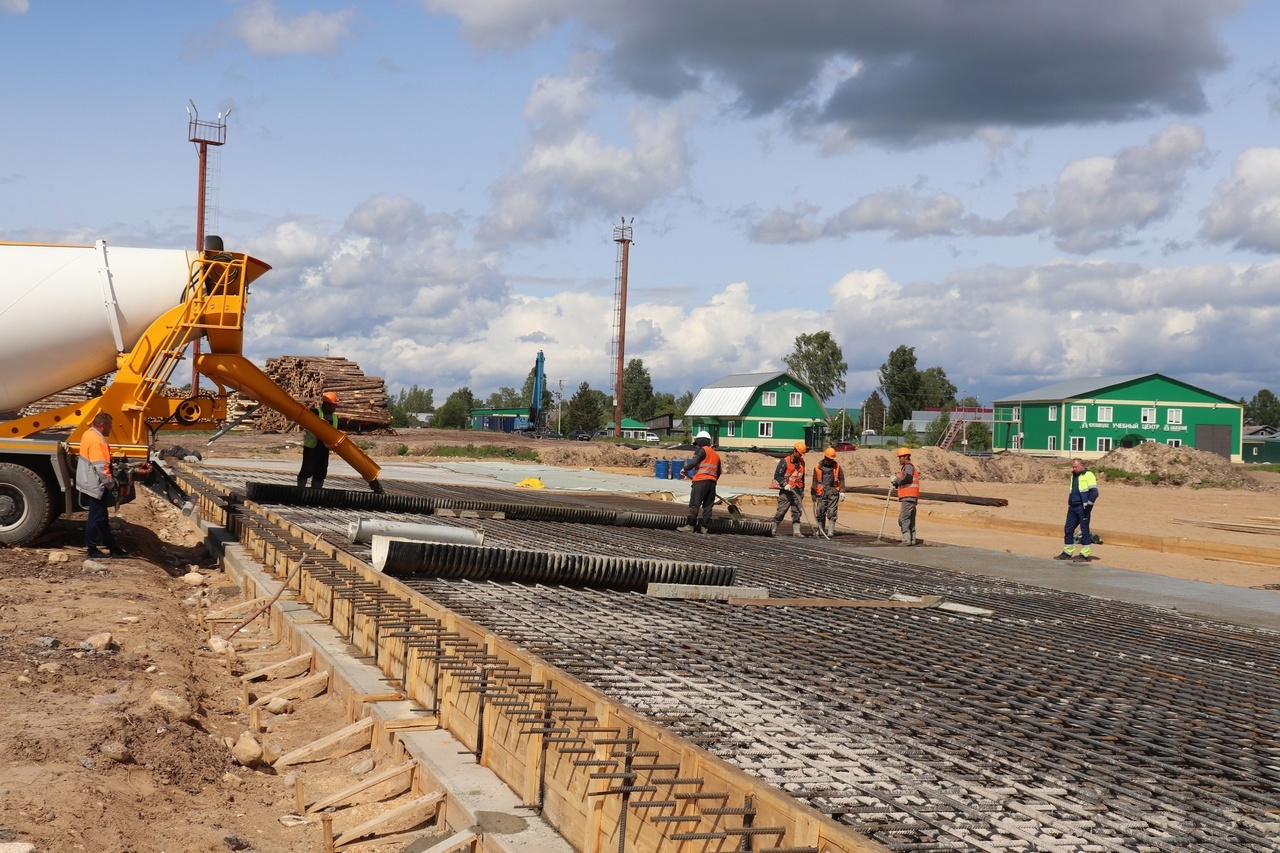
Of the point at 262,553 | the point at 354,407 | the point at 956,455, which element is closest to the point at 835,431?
the point at 956,455

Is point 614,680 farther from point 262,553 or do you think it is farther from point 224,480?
point 224,480

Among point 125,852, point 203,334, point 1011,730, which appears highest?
point 203,334

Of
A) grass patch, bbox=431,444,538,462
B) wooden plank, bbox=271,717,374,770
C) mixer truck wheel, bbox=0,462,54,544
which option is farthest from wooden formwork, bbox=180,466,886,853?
grass patch, bbox=431,444,538,462

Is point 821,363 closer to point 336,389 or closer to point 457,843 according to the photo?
point 336,389

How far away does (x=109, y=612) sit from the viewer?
732 centimetres

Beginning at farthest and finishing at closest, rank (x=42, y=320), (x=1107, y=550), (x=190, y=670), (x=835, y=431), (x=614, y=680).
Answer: (x=835, y=431) → (x=1107, y=550) → (x=42, y=320) → (x=190, y=670) → (x=614, y=680)

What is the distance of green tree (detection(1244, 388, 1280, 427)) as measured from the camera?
124 metres

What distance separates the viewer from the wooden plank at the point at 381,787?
423 centimetres

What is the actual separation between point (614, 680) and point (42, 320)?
7.42 metres

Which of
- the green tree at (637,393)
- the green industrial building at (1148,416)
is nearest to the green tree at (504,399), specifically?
the green tree at (637,393)

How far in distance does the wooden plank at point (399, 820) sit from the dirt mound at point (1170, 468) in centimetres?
3649

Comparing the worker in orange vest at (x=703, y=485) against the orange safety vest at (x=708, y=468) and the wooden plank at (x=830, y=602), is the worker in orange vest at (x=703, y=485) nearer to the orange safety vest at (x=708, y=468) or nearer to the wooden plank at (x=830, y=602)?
the orange safety vest at (x=708, y=468)

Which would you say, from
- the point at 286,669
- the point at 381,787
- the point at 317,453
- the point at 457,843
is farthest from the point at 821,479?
the point at 457,843

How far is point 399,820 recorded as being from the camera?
3.93 meters
